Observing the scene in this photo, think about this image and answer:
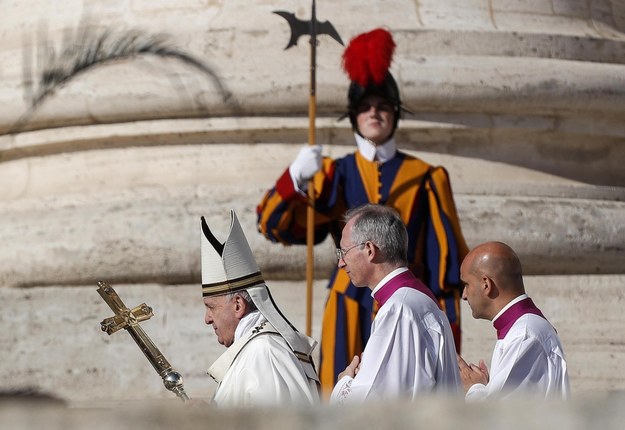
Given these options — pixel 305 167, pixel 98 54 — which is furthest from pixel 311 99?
pixel 98 54

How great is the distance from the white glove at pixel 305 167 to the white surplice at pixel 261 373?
2031 millimetres

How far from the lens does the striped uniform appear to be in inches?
221

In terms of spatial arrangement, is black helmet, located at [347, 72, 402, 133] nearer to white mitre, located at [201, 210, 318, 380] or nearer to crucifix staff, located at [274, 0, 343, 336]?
crucifix staff, located at [274, 0, 343, 336]

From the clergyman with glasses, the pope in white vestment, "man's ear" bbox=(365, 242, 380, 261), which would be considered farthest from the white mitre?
"man's ear" bbox=(365, 242, 380, 261)

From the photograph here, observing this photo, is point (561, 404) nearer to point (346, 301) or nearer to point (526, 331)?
point (526, 331)

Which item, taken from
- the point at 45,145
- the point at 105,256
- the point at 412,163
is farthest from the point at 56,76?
the point at 412,163

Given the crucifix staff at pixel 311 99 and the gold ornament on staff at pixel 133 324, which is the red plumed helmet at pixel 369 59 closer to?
the crucifix staff at pixel 311 99

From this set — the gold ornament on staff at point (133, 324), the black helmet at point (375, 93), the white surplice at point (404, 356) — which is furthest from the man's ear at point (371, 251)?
the black helmet at point (375, 93)

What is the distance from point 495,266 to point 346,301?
1963 mm

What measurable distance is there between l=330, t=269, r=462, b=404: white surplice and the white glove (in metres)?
2.11

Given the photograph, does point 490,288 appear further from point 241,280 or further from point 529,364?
point 241,280

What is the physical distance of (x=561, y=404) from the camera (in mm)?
1092

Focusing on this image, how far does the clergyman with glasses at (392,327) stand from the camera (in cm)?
341

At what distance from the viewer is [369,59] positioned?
18.9 feet
